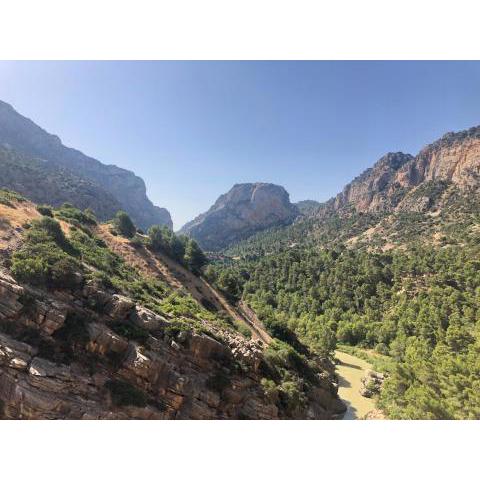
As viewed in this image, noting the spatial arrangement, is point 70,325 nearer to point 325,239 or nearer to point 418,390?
point 418,390

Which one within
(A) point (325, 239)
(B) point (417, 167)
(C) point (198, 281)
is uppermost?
(B) point (417, 167)

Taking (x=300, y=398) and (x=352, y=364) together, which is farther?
(x=352, y=364)

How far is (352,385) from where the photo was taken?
122ft

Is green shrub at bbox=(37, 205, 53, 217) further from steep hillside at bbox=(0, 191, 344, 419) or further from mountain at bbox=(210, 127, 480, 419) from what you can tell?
mountain at bbox=(210, 127, 480, 419)

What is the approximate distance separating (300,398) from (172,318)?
11.2m

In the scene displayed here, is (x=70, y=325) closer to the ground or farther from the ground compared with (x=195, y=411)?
farther from the ground

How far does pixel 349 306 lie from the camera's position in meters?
68.1

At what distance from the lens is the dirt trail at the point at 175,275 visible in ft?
121

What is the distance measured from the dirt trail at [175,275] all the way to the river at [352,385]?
10.4 meters

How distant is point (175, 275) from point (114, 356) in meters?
21.7

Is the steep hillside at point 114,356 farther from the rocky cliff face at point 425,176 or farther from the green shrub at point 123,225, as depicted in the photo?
the rocky cliff face at point 425,176

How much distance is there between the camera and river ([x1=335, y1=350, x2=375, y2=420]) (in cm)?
2976

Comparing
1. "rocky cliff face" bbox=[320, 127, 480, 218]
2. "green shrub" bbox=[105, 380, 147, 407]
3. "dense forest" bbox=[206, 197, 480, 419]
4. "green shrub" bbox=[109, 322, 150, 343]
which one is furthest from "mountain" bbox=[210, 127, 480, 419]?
"green shrub" bbox=[109, 322, 150, 343]

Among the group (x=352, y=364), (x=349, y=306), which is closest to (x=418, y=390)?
(x=352, y=364)
